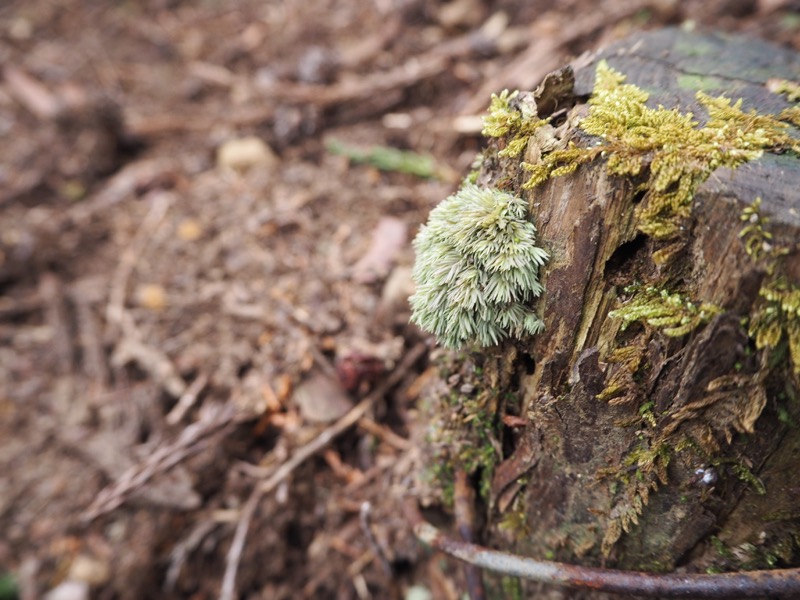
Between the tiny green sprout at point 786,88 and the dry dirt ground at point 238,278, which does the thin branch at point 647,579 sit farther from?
the tiny green sprout at point 786,88

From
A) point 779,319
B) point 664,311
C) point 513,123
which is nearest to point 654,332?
point 664,311

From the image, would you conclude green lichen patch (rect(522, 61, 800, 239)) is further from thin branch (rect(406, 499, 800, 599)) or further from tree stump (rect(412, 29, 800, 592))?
thin branch (rect(406, 499, 800, 599))

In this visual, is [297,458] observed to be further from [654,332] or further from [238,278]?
[654,332]

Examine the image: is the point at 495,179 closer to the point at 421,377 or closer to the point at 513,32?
the point at 421,377

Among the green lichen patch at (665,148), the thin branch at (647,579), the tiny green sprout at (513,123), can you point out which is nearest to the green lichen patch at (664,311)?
the green lichen patch at (665,148)

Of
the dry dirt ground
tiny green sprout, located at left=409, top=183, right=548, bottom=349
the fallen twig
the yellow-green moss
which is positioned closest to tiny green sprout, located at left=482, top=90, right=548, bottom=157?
tiny green sprout, located at left=409, top=183, right=548, bottom=349

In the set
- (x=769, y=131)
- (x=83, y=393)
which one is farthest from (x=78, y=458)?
(x=769, y=131)

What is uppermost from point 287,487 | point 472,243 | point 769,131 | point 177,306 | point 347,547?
point 769,131
